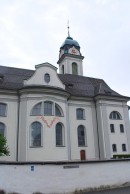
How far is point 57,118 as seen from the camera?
993 inches

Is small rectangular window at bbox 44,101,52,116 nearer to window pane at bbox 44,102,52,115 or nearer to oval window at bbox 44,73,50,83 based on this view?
window pane at bbox 44,102,52,115

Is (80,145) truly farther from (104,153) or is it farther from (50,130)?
(50,130)

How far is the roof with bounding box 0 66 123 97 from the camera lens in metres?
26.9

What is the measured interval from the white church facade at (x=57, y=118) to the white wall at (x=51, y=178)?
371 inches

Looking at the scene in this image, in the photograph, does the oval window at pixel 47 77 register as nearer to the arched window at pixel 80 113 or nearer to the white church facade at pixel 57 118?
the white church facade at pixel 57 118

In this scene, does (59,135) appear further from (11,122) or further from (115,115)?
(115,115)

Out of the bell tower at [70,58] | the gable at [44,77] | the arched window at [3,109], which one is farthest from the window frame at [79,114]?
the bell tower at [70,58]

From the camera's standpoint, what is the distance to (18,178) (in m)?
12.7

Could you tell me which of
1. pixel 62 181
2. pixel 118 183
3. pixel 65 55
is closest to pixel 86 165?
pixel 62 181

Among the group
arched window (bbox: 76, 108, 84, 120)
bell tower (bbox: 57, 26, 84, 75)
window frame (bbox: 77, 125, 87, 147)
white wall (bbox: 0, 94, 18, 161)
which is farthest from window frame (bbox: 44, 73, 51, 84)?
bell tower (bbox: 57, 26, 84, 75)

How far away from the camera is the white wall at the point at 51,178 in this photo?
1262 centimetres

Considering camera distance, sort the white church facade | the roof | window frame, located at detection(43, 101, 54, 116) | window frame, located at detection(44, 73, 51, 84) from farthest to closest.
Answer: the roof < window frame, located at detection(44, 73, 51, 84) < window frame, located at detection(43, 101, 54, 116) < the white church facade

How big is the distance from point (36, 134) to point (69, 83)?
10366mm

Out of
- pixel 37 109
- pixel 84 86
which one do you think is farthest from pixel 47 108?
pixel 84 86
